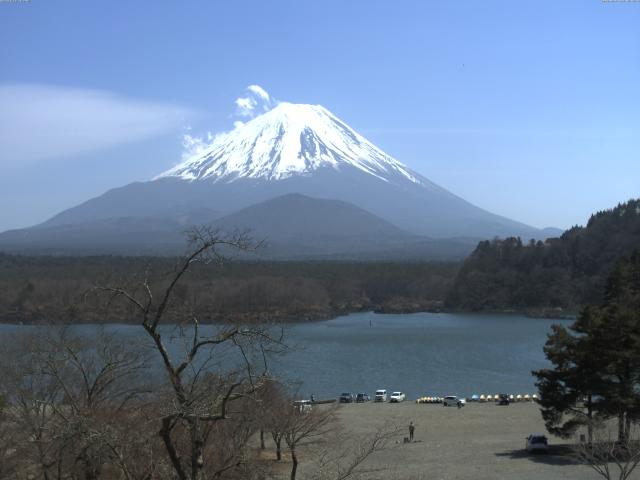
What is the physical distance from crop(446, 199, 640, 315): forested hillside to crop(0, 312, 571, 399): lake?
528 centimetres

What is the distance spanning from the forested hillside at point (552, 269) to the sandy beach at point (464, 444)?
28.2 metres

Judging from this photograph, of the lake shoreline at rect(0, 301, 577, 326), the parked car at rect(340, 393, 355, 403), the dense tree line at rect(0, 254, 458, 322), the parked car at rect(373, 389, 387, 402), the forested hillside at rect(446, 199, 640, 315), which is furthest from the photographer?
the forested hillside at rect(446, 199, 640, 315)

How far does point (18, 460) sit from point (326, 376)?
16.3 m

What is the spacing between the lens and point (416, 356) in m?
28.0

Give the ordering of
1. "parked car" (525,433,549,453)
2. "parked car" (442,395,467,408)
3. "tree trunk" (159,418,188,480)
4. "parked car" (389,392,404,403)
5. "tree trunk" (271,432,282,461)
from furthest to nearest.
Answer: "parked car" (389,392,404,403)
"parked car" (442,395,467,408)
"parked car" (525,433,549,453)
"tree trunk" (271,432,282,461)
"tree trunk" (159,418,188,480)

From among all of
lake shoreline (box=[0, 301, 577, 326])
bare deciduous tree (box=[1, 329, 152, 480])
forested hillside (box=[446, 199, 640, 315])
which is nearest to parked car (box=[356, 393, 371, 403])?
bare deciduous tree (box=[1, 329, 152, 480])

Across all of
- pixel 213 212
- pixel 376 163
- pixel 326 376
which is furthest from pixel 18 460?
pixel 376 163

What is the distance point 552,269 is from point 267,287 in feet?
55.6

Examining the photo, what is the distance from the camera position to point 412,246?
359 ft

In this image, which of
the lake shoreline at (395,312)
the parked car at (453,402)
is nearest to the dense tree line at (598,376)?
the parked car at (453,402)

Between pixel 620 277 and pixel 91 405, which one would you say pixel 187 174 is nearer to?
pixel 620 277

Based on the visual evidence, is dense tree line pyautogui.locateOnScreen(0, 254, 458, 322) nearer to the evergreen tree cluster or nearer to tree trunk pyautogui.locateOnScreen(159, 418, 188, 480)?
the evergreen tree cluster

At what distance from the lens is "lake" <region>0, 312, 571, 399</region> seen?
21.9m

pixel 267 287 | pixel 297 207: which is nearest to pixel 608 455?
pixel 267 287
